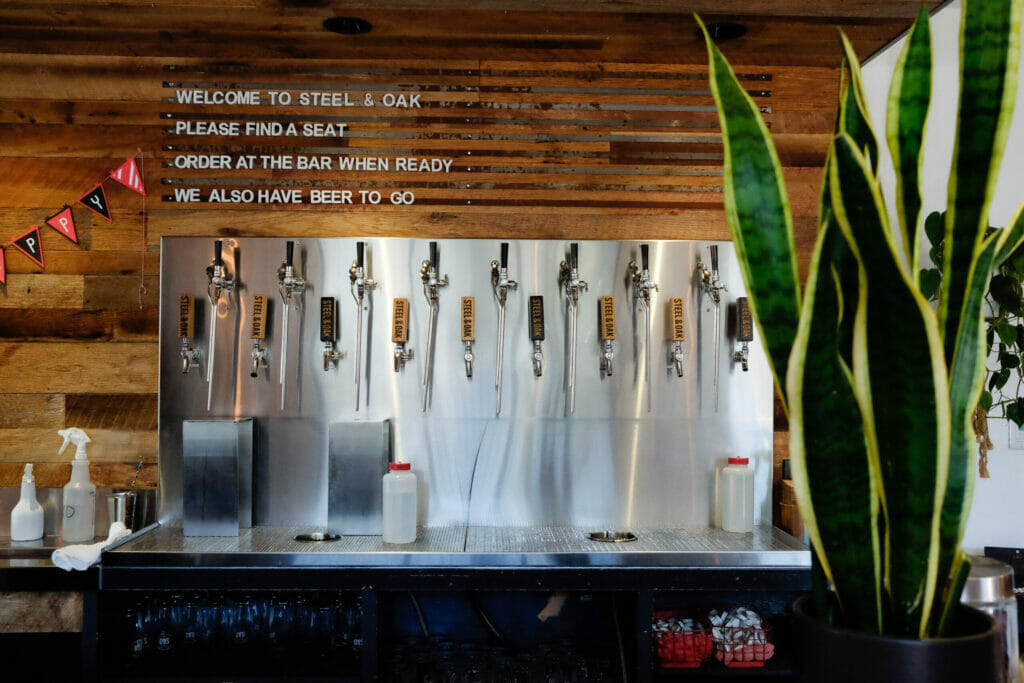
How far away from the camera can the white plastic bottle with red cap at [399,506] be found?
8.99 ft

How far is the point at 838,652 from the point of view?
80 centimetres

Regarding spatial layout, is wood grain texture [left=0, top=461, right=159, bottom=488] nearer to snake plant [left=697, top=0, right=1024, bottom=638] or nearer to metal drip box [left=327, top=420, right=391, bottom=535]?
metal drip box [left=327, top=420, right=391, bottom=535]

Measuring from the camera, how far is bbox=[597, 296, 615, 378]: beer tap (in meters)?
2.99

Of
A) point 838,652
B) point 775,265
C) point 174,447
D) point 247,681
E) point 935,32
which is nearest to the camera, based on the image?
point 838,652

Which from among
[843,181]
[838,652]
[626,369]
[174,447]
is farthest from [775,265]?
[174,447]

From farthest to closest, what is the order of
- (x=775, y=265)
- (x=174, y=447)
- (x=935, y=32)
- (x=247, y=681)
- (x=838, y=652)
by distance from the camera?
1. (x=935, y=32)
2. (x=174, y=447)
3. (x=247, y=681)
4. (x=775, y=265)
5. (x=838, y=652)

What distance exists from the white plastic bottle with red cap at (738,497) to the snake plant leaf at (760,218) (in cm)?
213

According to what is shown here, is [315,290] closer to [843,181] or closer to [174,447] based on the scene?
[174,447]

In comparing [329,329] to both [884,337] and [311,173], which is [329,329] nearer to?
[311,173]

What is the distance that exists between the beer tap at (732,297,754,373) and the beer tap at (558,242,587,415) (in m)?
0.57

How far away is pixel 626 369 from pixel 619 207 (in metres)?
0.65

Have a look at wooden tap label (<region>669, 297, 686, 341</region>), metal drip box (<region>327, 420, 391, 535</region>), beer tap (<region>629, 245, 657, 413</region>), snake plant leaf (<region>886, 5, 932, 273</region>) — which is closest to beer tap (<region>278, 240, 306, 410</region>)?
metal drip box (<region>327, 420, 391, 535</region>)

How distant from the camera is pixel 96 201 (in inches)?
125

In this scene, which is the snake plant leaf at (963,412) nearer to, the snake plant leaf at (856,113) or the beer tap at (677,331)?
the snake plant leaf at (856,113)
